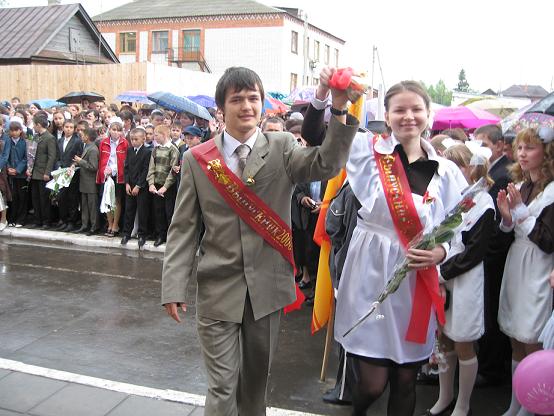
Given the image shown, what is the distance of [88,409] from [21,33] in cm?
3166

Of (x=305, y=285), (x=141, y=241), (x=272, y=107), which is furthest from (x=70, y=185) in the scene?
(x=272, y=107)

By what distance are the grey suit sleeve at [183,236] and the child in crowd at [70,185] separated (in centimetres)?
733

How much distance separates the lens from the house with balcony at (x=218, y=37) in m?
41.6

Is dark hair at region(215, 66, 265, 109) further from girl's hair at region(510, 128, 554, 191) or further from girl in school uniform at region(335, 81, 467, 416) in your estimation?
girl's hair at region(510, 128, 554, 191)

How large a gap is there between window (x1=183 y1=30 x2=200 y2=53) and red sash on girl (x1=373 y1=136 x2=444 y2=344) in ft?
143

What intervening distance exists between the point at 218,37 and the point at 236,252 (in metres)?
43.2

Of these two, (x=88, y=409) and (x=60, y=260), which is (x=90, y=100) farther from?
(x=88, y=409)

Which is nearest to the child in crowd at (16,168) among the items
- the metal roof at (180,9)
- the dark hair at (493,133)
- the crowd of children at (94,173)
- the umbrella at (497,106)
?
the crowd of children at (94,173)

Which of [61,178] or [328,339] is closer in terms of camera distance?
[328,339]

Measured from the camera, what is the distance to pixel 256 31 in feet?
139

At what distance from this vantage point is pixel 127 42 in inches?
1863

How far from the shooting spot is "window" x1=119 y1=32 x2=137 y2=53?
154 ft

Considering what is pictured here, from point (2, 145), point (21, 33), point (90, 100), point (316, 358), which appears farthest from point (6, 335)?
point (21, 33)

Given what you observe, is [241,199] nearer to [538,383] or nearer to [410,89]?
[410,89]
